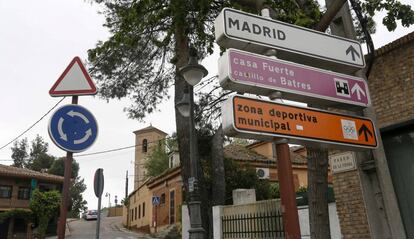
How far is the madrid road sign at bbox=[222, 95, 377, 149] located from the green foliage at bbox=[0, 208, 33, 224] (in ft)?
109

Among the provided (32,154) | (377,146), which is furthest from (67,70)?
(32,154)

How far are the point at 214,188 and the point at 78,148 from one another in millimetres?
10574

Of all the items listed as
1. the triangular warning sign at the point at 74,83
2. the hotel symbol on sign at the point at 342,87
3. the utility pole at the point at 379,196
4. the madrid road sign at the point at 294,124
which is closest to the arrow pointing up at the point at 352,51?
the hotel symbol on sign at the point at 342,87

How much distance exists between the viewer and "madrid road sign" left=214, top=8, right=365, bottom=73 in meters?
3.87

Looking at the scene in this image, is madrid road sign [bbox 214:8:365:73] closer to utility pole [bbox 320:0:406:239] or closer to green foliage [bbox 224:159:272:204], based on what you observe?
utility pole [bbox 320:0:406:239]

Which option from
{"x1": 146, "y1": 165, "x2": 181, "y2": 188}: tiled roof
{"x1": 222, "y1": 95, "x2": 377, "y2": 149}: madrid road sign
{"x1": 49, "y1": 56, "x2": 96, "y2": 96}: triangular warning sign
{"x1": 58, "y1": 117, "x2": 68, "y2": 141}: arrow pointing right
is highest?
{"x1": 146, "y1": 165, "x2": 181, "y2": 188}: tiled roof

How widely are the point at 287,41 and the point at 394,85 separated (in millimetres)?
4400

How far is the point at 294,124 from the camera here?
12.2 ft

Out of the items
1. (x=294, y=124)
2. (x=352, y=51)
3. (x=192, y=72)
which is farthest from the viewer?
(x=192, y=72)

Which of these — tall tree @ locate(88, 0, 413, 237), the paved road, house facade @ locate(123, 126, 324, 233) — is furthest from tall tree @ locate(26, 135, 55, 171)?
tall tree @ locate(88, 0, 413, 237)

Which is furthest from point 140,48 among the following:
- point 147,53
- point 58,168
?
point 58,168

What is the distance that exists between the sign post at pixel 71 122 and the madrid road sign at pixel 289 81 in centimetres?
175

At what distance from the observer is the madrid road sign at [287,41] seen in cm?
387

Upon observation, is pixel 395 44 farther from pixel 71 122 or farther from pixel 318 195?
pixel 71 122
